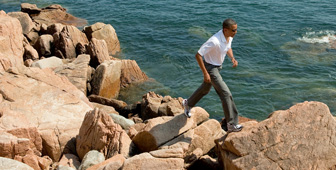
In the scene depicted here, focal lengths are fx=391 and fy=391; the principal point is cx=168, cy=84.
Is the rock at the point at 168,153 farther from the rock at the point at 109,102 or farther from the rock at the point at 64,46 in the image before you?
the rock at the point at 64,46

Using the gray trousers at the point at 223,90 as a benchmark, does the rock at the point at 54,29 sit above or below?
below

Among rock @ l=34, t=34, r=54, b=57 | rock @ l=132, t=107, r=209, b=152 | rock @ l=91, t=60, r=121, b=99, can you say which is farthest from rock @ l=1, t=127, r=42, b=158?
rock @ l=34, t=34, r=54, b=57

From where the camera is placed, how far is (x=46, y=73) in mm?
14094

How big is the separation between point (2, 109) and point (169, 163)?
18.3 ft

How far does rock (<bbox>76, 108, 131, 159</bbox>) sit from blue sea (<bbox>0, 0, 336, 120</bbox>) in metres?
7.75

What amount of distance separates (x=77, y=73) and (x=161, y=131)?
27.4 ft

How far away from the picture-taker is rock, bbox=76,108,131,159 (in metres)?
10.2

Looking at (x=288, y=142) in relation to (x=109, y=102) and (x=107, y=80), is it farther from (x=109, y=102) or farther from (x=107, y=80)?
(x=107, y=80)

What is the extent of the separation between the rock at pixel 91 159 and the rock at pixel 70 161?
1.80ft

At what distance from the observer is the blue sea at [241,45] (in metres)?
19.2

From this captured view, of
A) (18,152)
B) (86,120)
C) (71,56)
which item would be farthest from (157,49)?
(18,152)

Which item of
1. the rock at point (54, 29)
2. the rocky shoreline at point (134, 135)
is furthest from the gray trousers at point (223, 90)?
the rock at point (54, 29)

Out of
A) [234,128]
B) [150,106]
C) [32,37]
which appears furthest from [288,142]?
[32,37]

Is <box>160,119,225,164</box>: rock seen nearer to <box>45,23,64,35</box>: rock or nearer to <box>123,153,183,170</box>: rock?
<box>123,153,183,170</box>: rock
